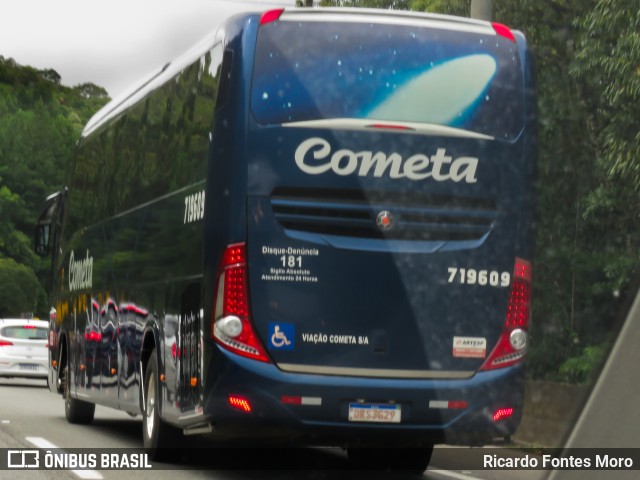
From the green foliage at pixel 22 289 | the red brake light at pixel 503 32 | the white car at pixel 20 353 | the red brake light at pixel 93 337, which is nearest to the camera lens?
the red brake light at pixel 503 32

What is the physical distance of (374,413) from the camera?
8.30 metres

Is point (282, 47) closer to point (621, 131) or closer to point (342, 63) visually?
point (342, 63)

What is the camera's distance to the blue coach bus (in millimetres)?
8320

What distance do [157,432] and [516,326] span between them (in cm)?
331

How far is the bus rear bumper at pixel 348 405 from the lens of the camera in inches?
324

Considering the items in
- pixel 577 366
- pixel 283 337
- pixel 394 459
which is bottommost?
pixel 394 459

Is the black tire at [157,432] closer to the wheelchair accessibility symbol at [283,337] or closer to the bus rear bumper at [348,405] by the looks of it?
the bus rear bumper at [348,405]

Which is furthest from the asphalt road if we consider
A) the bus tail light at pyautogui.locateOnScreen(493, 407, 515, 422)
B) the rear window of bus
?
the rear window of bus

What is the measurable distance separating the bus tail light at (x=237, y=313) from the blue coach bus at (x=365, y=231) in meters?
0.01

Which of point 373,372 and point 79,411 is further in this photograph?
point 79,411

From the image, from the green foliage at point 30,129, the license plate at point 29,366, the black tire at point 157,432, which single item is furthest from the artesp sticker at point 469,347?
the license plate at point 29,366

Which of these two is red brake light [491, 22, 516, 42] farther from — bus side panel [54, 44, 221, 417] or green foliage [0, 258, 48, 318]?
green foliage [0, 258, 48, 318]

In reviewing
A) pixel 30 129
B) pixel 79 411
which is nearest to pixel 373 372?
pixel 30 129

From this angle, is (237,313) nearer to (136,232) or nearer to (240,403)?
(240,403)
